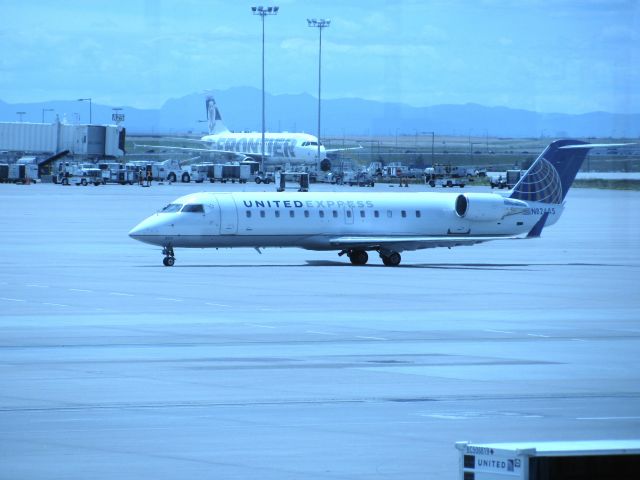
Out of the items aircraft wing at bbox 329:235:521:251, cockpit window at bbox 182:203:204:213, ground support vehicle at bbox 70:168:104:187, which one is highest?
ground support vehicle at bbox 70:168:104:187

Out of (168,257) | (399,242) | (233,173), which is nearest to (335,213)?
(399,242)

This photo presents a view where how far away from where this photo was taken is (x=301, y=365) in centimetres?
2512

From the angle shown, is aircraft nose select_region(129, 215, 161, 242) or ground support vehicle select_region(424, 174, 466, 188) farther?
ground support vehicle select_region(424, 174, 466, 188)

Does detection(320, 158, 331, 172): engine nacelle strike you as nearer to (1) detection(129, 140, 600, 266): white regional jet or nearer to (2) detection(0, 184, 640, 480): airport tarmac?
(1) detection(129, 140, 600, 266): white regional jet

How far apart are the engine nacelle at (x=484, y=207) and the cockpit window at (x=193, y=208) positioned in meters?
10.8

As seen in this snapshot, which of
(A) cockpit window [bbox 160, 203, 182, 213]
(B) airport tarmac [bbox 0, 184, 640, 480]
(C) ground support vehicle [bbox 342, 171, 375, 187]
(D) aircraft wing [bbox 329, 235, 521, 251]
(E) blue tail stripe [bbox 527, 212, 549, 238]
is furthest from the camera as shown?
(C) ground support vehicle [bbox 342, 171, 375, 187]

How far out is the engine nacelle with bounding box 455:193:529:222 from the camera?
2151 inches

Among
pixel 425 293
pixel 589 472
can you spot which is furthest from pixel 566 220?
pixel 589 472

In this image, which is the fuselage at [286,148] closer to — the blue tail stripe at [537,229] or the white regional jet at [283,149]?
the white regional jet at [283,149]

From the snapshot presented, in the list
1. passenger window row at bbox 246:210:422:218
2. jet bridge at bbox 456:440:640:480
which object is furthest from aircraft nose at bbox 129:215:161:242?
jet bridge at bbox 456:440:640:480

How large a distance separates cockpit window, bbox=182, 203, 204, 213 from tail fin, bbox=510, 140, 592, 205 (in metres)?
14.0

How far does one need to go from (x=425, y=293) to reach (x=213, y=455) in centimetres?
2514

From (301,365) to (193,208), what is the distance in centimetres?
2609

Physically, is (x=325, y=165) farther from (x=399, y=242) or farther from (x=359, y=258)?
(x=399, y=242)
